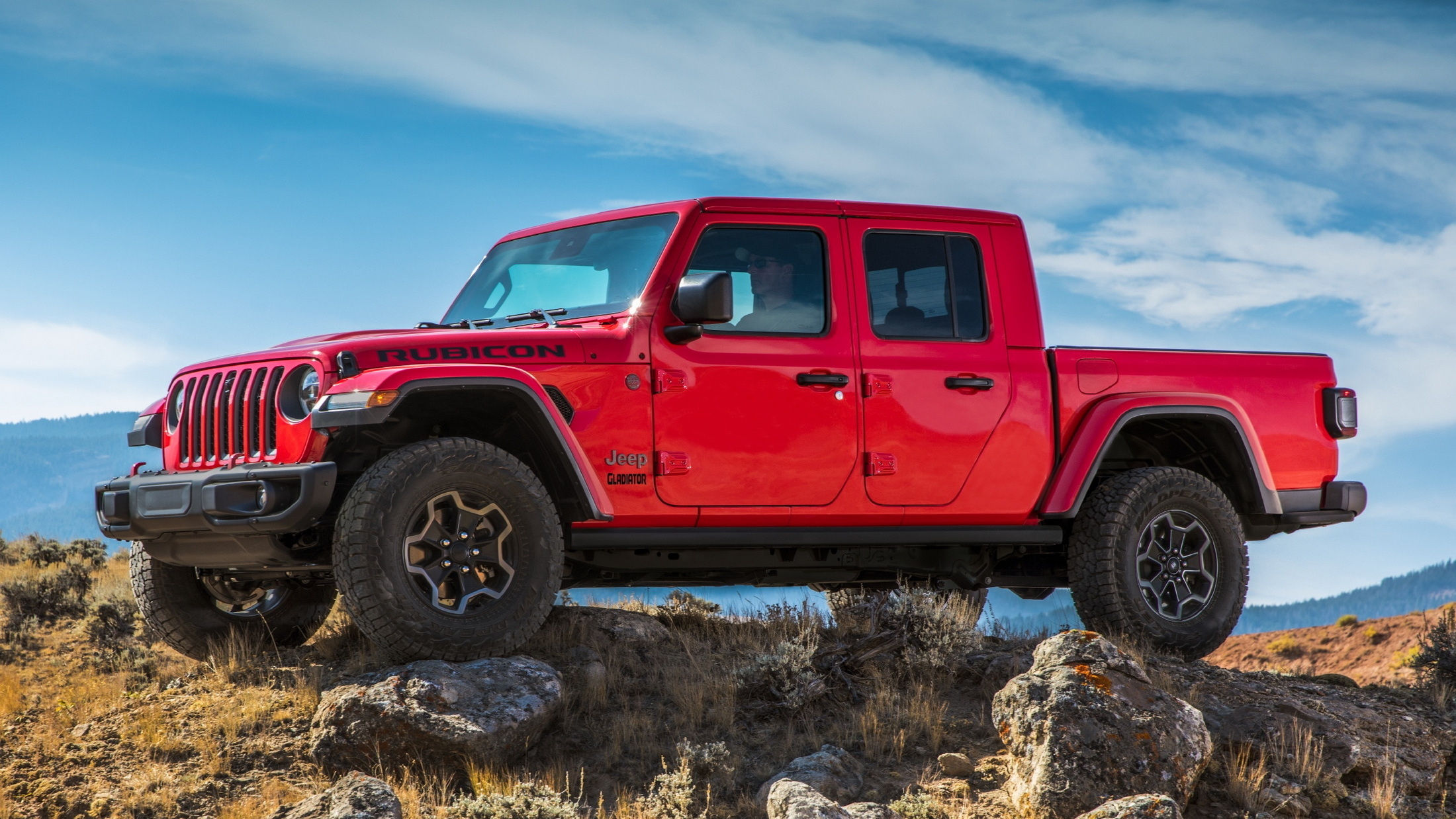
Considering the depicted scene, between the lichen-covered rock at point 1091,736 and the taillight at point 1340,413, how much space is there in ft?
11.1

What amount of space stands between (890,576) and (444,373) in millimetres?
3088

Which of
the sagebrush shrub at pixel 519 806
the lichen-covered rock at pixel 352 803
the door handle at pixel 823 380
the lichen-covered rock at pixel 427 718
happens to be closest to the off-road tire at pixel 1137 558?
the door handle at pixel 823 380

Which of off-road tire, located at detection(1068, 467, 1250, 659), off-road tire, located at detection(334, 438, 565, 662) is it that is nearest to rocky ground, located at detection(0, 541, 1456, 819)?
off-road tire, located at detection(334, 438, 565, 662)

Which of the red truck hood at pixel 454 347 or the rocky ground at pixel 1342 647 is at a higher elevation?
the red truck hood at pixel 454 347

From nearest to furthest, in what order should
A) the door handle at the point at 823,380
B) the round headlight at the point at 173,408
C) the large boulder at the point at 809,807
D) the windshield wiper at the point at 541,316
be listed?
the large boulder at the point at 809,807, the door handle at the point at 823,380, the windshield wiper at the point at 541,316, the round headlight at the point at 173,408

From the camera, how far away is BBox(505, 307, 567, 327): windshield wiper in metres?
6.21

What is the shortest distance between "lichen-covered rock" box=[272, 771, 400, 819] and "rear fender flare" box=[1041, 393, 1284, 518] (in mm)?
4024

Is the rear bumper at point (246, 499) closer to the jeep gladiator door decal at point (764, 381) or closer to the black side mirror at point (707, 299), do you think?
the jeep gladiator door decal at point (764, 381)

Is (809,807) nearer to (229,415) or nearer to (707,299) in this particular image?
(707,299)

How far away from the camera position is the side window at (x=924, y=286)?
256 inches

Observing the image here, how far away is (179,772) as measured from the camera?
207 inches

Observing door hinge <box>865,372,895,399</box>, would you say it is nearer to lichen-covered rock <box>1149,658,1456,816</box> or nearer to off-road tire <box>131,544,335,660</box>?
lichen-covered rock <box>1149,658,1456,816</box>

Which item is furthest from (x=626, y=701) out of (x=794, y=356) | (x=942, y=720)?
(x=794, y=356)

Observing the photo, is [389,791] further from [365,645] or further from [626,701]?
[365,645]
